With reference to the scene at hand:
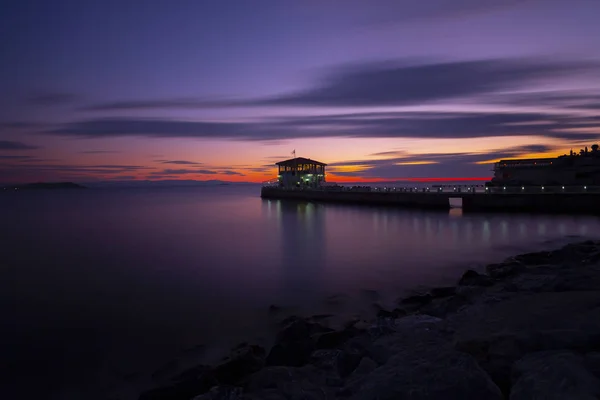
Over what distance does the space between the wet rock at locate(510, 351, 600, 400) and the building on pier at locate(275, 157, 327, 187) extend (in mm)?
60148

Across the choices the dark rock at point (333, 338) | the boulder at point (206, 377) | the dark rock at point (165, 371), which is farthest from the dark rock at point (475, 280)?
the dark rock at point (165, 371)

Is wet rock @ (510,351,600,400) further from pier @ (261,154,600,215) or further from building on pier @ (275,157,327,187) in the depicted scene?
building on pier @ (275,157,327,187)

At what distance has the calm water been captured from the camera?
7.50 m

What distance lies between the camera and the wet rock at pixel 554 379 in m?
3.53

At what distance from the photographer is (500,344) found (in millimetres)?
4836

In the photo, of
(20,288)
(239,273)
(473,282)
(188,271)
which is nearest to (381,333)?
(473,282)

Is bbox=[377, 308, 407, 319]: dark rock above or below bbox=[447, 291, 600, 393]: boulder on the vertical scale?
below

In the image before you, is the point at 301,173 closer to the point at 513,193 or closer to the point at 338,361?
the point at 513,193

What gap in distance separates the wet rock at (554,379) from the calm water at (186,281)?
5148 millimetres

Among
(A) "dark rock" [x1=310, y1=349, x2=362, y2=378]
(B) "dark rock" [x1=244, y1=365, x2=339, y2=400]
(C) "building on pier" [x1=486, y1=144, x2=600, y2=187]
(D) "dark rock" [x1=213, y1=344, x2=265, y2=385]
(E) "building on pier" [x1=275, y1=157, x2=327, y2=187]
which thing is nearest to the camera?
(B) "dark rock" [x1=244, y1=365, x2=339, y2=400]

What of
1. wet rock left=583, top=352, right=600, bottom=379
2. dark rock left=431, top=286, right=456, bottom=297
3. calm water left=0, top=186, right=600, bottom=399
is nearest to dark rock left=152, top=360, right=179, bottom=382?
calm water left=0, top=186, right=600, bottom=399

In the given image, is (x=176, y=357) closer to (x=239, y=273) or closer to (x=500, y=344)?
(x=500, y=344)

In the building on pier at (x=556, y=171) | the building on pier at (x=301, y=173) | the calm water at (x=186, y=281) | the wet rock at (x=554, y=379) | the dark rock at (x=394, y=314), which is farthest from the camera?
the building on pier at (x=301, y=173)

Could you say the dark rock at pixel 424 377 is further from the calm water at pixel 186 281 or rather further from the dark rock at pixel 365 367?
the calm water at pixel 186 281
